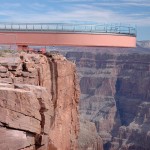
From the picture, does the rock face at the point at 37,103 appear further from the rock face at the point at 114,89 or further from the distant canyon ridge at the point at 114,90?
the rock face at the point at 114,89


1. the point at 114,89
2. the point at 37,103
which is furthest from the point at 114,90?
the point at 37,103

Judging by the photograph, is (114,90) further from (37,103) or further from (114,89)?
(37,103)

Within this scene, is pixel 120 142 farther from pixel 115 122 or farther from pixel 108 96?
pixel 108 96

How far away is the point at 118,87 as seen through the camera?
167 m

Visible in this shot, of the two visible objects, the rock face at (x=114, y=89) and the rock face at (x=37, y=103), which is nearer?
the rock face at (x=37, y=103)

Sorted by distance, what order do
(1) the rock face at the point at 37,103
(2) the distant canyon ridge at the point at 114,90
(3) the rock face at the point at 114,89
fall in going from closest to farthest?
(1) the rock face at the point at 37,103, (2) the distant canyon ridge at the point at 114,90, (3) the rock face at the point at 114,89

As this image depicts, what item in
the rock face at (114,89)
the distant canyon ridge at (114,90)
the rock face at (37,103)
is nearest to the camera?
the rock face at (37,103)

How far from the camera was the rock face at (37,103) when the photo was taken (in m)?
11.7

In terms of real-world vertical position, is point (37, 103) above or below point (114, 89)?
above

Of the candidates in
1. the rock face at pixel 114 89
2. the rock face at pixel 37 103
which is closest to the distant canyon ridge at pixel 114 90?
the rock face at pixel 114 89

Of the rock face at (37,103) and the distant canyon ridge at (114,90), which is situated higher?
the rock face at (37,103)

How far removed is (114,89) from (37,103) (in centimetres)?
15366

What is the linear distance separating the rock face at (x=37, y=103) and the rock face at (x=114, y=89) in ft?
334

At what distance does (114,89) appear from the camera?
16512 centimetres
